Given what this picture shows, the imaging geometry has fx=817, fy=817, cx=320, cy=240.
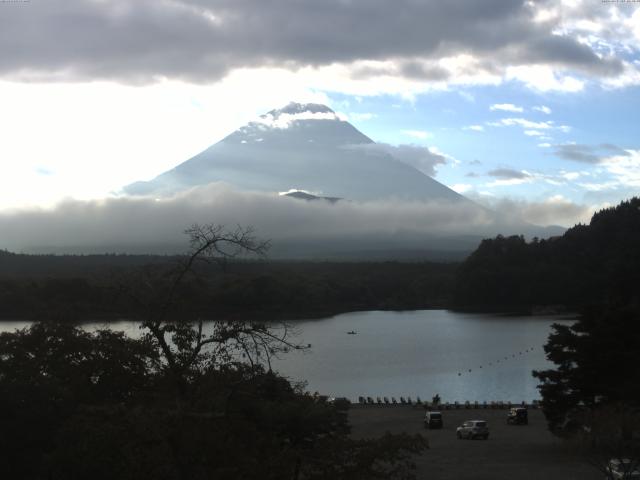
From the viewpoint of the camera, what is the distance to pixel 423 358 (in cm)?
4484

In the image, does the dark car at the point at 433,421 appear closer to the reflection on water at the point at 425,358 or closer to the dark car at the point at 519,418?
the dark car at the point at 519,418

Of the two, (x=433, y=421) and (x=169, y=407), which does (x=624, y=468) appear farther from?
(x=433, y=421)

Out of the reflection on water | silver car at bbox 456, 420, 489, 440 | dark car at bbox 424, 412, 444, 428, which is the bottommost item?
the reflection on water

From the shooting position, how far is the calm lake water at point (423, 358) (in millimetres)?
33581

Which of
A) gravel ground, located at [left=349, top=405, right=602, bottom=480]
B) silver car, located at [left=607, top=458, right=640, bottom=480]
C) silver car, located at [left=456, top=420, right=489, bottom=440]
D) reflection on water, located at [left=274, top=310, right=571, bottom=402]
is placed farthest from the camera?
reflection on water, located at [left=274, top=310, right=571, bottom=402]

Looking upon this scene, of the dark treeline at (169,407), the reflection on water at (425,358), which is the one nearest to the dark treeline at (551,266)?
the reflection on water at (425,358)

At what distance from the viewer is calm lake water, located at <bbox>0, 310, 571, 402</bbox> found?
33.6m

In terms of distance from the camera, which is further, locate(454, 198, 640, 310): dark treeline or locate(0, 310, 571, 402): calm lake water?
locate(454, 198, 640, 310): dark treeline

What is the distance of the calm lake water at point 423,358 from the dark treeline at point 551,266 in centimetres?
776

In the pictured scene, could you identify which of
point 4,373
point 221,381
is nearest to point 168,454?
point 221,381

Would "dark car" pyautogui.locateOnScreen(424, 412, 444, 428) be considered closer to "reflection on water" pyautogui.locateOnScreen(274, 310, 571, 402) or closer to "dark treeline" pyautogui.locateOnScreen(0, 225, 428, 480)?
"reflection on water" pyautogui.locateOnScreen(274, 310, 571, 402)

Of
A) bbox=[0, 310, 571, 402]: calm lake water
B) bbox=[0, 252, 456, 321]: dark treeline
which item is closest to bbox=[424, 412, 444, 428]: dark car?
bbox=[0, 252, 456, 321]: dark treeline

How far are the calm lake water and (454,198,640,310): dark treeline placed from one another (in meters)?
7.76

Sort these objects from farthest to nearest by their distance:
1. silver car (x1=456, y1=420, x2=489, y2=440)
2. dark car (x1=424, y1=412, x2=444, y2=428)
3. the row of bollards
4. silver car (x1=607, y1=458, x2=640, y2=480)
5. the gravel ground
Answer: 1. the row of bollards
2. dark car (x1=424, y1=412, x2=444, y2=428)
3. silver car (x1=456, y1=420, x2=489, y2=440)
4. the gravel ground
5. silver car (x1=607, y1=458, x2=640, y2=480)
